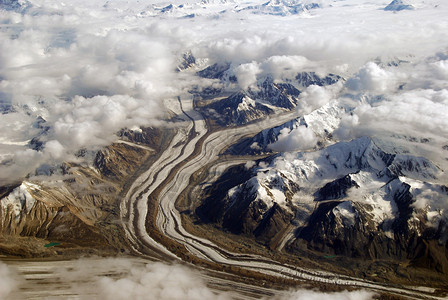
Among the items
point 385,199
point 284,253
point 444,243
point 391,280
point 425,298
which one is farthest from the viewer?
point 385,199

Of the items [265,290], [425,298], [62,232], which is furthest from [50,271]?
[425,298]

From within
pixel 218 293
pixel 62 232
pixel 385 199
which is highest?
pixel 385 199

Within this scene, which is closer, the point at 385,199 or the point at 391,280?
the point at 391,280

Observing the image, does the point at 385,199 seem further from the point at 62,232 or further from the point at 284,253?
the point at 62,232

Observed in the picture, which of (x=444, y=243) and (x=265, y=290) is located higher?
(x=444, y=243)

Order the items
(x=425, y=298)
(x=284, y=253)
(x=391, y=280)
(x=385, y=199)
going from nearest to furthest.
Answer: (x=425, y=298) → (x=391, y=280) → (x=284, y=253) → (x=385, y=199)

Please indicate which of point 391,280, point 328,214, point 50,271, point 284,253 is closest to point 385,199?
point 328,214

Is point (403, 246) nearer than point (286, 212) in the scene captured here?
Yes

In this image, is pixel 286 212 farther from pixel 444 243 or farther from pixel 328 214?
pixel 444 243

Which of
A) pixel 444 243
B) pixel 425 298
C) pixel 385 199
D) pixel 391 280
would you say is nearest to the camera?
pixel 425 298
